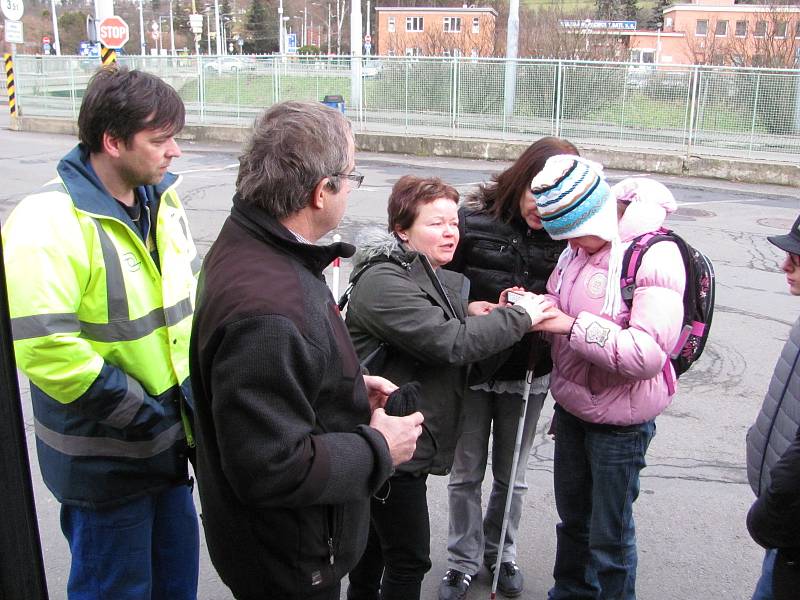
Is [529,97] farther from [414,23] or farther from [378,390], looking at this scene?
[414,23]

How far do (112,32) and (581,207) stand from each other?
1478 cm

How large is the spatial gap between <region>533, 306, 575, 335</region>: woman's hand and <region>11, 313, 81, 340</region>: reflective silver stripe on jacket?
1516mm

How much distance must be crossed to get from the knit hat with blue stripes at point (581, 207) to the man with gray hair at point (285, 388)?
88cm

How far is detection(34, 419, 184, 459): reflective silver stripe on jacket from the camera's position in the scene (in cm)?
231

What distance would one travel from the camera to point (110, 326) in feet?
7.46

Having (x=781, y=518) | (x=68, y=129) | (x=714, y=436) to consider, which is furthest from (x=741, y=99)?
(x=68, y=129)

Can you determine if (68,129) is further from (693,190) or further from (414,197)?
(414,197)

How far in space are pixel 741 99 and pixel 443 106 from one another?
258 inches

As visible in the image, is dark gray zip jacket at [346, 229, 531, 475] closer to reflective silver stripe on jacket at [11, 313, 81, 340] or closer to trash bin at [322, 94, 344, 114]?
reflective silver stripe on jacket at [11, 313, 81, 340]

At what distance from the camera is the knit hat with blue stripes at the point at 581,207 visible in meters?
2.60

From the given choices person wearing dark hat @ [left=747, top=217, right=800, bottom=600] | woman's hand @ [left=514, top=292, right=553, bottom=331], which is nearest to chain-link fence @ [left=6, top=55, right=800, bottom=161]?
woman's hand @ [left=514, top=292, right=553, bottom=331]

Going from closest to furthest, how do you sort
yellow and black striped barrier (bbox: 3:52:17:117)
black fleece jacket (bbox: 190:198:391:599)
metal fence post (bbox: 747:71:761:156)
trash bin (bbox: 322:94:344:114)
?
black fleece jacket (bbox: 190:198:391:599) < metal fence post (bbox: 747:71:761:156) < trash bin (bbox: 322:94:344:114) < yellow and black striped barrier (bbox: 3:52:17:117)

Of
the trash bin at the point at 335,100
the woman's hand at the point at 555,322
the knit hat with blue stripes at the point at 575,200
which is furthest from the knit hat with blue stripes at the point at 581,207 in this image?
the trash bin at the point at 335,100

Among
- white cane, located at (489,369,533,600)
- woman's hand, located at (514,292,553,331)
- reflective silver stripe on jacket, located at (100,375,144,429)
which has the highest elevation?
woman's hand, located at (514,292,553,331)
